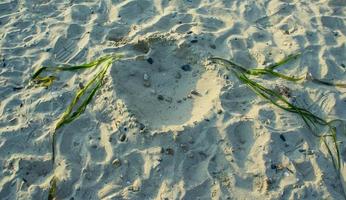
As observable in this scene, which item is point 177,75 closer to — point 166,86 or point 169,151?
point 166,86

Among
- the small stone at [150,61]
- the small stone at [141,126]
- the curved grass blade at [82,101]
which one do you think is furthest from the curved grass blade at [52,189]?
the small stone at [150,61]

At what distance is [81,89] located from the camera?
4.21 metres

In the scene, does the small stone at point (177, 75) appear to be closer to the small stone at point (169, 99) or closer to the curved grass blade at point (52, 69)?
the small stone at point (169, 99)

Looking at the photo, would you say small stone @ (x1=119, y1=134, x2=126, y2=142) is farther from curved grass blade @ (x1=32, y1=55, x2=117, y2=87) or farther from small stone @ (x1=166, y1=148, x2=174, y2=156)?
curved grass blade @ (x1=32, y1=55, x2=117, y2=87)

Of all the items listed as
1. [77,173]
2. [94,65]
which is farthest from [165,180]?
[94,65]

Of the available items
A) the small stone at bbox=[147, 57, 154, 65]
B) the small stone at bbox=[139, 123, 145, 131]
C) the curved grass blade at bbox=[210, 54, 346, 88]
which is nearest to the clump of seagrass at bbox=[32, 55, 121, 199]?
the small stone at bbox=[147, 57, 154, 65]

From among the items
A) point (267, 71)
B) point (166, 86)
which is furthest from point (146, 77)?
point (267, 71)

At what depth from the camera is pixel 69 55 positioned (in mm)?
4582

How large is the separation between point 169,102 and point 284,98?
1.12 meters

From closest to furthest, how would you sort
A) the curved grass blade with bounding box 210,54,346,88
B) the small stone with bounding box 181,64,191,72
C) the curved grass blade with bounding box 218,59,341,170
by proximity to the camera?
the curved grass blade with bounding box 218,59,341,170, the curved grass blade with bounding box 210,54,346,88, the small stone with bounding box 181,64,191,72

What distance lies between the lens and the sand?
11.7ft

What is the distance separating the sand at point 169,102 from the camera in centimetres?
355

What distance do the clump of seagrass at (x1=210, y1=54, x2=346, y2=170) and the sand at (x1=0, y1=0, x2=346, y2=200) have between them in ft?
0.19

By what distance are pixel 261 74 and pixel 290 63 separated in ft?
1.22
